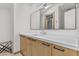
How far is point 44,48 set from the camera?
171cm

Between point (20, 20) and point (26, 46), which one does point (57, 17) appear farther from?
point (20, 20)

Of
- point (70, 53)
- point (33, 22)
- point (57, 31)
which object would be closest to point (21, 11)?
point (33, 22)

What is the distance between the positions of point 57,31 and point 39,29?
2.67 ft

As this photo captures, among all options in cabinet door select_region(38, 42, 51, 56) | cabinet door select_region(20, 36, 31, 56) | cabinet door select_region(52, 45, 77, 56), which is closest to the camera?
cabinet door select_region(52, 45, 77, 56)

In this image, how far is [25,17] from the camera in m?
3.20

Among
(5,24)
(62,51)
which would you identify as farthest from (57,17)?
(5,24)

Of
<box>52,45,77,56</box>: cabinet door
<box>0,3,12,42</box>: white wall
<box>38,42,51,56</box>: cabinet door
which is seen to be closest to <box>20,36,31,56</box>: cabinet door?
<box>0,3,12,42</box>: white wall

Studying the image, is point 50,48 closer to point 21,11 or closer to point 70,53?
point 70,53

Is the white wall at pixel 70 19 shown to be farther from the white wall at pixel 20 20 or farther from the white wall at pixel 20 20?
the white wall at pixel 20 20

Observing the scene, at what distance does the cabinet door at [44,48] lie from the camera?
1.59 m

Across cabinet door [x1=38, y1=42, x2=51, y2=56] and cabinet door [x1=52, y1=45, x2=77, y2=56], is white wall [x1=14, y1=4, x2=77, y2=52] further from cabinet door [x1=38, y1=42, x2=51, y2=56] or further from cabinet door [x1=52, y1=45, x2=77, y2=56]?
cabinet door [x1=52, y1=45, x2=77, y2=56]

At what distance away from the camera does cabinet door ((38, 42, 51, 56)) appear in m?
1.59

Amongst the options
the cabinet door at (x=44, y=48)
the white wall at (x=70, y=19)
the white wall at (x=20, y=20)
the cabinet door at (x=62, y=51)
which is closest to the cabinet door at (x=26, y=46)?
the white wall at (x=20, y=20)

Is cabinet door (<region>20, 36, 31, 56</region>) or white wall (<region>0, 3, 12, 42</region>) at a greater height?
white wall (<region>0, 3, 12, 42</region>)
